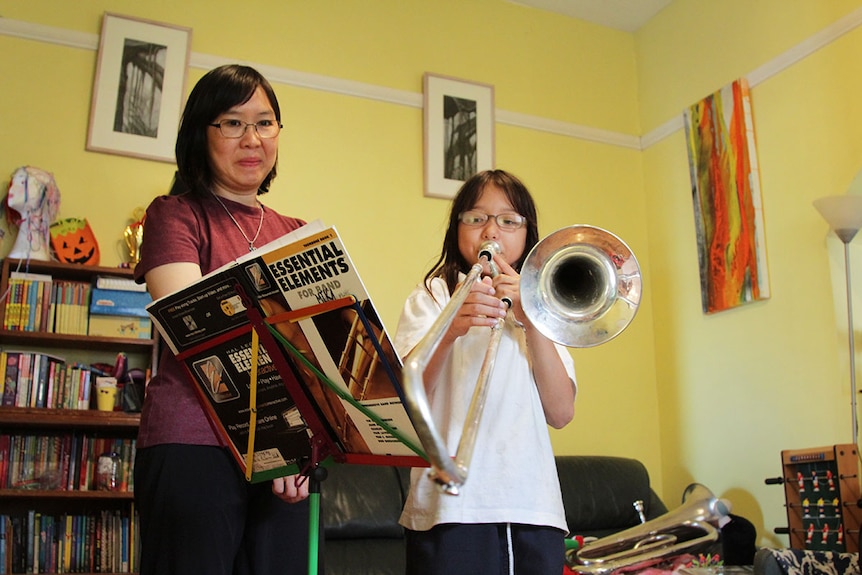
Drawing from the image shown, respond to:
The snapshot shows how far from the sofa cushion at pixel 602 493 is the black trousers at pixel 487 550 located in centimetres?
212

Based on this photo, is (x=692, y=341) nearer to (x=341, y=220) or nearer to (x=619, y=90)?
(x=619, y=90)

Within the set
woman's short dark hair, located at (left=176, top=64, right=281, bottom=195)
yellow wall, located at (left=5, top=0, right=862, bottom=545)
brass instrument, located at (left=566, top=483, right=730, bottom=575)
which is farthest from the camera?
yellow wall, located at (left=5, top=0, right=862, bottom=545)

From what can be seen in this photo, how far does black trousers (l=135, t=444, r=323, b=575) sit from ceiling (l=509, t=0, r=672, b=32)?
3865mm

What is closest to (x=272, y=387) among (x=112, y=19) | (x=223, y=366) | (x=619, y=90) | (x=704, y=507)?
(x=223, y=366)

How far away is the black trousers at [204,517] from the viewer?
117cm

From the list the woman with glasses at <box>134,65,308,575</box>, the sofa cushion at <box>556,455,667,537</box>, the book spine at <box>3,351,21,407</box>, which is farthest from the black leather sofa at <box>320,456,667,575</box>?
the woman with glasses at <box>134,65,308,575</box>

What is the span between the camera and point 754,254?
3619mm

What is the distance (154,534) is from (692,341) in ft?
10.9

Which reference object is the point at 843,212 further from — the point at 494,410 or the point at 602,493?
the point at 494,410

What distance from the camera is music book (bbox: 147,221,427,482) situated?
1.04m

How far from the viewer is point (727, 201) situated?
379 centimetres

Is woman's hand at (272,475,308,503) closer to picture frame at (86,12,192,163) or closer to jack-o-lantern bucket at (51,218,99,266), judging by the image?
jack-o-lantern bucket at (51,218,99,266)

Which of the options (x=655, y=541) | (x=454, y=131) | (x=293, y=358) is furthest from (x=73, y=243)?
(x=655, y=541)

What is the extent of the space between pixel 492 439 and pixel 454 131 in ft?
9.53
